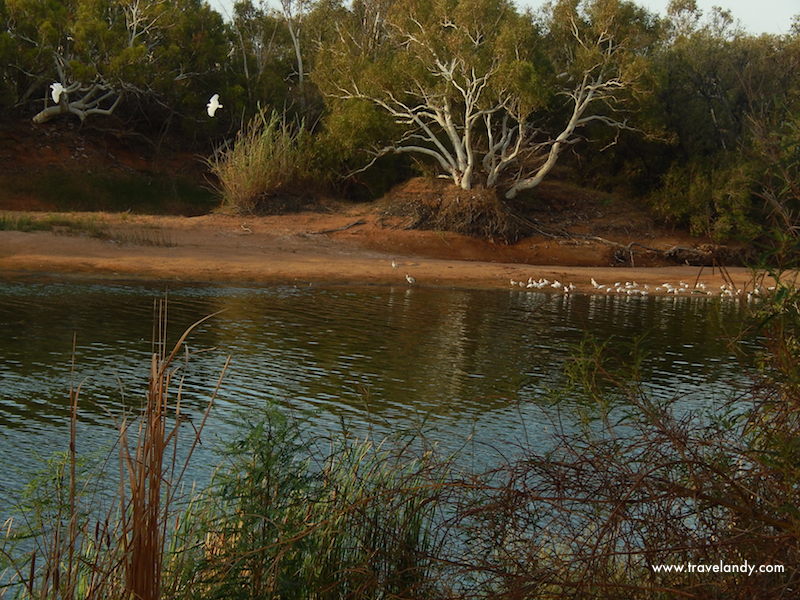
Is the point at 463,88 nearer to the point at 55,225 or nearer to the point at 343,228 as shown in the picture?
the point at 343,228

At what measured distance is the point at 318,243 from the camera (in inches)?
970

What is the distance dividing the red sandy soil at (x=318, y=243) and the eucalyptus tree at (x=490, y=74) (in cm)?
183

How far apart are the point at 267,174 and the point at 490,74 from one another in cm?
644

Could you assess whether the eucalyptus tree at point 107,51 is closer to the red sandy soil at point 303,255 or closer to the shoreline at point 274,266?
the red sandy soil at point 303,255

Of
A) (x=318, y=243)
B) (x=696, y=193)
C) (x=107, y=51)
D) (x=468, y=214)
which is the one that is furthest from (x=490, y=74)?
(x=107, y=51)

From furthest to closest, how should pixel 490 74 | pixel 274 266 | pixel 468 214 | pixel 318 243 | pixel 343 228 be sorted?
pixel 468 214 → pixel 343 228 → pixel 490 74 → pixel 318 243 → pixel 274 266

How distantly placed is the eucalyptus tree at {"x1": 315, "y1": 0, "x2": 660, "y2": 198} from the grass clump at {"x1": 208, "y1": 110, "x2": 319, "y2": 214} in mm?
1979

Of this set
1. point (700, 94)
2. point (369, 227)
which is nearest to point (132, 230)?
point (369, 227)

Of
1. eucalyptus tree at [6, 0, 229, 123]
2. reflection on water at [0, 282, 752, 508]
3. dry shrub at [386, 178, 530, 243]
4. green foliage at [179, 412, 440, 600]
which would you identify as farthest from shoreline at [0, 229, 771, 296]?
green foliage at [179, 412, 440, 600]

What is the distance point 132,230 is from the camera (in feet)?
74.2

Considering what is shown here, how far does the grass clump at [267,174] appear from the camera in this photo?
88.4 ft

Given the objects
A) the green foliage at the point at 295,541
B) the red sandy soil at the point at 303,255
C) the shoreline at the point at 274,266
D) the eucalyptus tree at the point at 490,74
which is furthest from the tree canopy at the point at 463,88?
the green foliage at the point at 295,541

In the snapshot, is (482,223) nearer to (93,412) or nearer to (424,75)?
(424,75)

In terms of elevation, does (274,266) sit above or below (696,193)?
below
